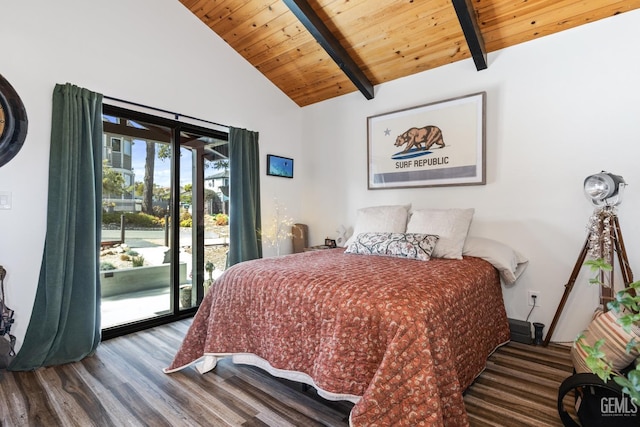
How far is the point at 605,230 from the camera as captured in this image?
229 centimetres

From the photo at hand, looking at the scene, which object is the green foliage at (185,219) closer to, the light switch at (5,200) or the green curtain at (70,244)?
the green curtain at (70,244)

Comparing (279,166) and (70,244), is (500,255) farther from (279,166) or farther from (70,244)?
(70,244)

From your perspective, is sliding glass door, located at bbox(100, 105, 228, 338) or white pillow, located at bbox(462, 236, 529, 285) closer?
white pillow, located at bbox(462, 236, 529, 285)

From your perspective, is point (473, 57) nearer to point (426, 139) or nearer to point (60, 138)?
point (426, 139)

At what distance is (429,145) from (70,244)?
325 centimetres

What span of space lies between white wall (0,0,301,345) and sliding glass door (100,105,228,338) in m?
0.30

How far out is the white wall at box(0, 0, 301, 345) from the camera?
2287 mm

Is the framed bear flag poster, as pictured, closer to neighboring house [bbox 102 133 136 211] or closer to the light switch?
neighboring house [bbox 102 133 136 211]

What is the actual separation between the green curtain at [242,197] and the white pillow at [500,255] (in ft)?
7.32

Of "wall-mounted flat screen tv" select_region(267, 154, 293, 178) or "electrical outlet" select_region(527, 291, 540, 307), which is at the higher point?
"wall-mounted flat screen tv" select_region(267, 154, 293, 178)

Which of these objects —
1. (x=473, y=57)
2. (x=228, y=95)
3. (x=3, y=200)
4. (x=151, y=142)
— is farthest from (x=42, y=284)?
(x=473, y=57)

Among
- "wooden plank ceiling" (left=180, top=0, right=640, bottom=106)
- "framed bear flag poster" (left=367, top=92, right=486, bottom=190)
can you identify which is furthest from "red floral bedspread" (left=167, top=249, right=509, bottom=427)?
"wooden plank ceiling" (left=180, top=0, right=640, bottom=106)

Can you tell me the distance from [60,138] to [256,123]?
1.99m

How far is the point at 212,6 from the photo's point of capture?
3.22 meters
